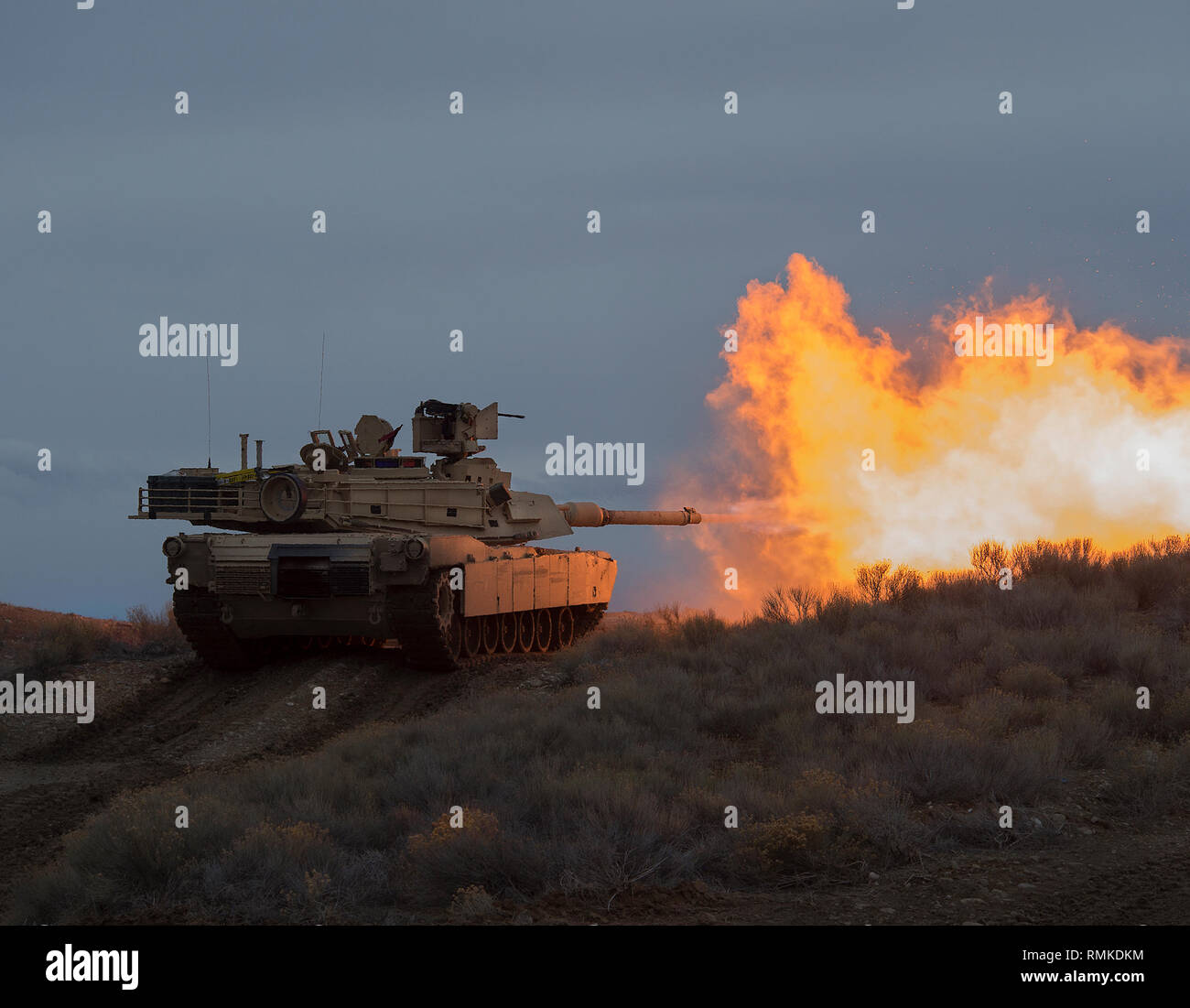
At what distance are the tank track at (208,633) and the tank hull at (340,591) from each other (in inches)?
0.6

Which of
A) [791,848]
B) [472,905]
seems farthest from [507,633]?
[472,905]

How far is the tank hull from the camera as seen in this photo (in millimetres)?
20000

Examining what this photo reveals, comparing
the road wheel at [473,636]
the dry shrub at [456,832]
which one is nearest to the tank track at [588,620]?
the road wheel at [473,636]

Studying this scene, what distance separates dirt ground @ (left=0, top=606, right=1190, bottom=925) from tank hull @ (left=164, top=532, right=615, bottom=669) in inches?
26.0

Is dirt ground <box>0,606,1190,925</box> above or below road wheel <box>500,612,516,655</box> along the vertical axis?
below

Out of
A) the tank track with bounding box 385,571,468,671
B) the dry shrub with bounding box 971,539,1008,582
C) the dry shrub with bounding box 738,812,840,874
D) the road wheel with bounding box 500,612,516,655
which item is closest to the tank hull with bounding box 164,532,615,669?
the tank track with bounding box 385,571,468,671

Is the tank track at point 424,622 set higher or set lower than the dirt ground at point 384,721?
higher

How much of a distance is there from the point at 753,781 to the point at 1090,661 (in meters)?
6.61

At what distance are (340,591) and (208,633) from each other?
279 centimetres

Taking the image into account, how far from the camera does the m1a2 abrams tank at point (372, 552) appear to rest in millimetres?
20141

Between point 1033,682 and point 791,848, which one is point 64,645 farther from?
point 791,848

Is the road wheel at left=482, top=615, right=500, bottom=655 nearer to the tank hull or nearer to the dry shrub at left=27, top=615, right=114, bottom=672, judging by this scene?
the tank hull

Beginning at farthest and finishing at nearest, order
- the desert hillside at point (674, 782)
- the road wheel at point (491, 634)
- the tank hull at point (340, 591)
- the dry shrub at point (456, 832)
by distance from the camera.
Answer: the road wheel at point (491, 634) < the tank hull at point (340, 591) < the dry shrub at point (456, 832) < the desert hillside at point (674, 782)

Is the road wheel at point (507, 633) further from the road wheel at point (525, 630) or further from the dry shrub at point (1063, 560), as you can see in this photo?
the dry shrub at point (1063, 560)
